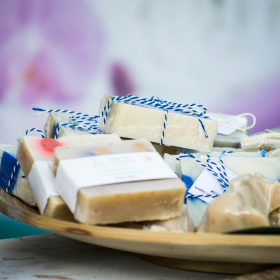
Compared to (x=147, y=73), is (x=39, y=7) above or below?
above

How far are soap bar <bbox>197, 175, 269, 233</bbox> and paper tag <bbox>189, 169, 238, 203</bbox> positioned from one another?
19 centimetres

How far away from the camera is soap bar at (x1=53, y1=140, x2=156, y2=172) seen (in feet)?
2.80

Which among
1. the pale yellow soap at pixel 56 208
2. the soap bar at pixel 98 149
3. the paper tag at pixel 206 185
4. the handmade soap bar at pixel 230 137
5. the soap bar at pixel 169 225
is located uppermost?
the soap bar at pixel 98 149

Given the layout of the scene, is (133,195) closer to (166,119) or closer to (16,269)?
(16,269)

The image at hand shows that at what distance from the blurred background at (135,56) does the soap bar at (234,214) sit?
1451mm

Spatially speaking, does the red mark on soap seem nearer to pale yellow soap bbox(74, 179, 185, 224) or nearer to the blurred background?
pale yellow soap bbox(74, 179, 185, 224)

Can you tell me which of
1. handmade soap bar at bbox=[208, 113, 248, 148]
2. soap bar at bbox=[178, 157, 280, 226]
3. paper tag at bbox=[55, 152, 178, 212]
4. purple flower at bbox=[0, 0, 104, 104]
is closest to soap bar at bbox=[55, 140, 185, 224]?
paper tag at bbox=[55, 152, 178, 212]

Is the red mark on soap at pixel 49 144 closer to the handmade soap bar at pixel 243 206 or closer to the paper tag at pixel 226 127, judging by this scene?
the handmade soap bar at pixel 243 206

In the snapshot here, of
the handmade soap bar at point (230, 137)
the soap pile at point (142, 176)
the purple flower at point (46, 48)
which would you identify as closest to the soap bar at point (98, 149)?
the soap pile at point (142, 176)

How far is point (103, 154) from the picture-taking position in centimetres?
88

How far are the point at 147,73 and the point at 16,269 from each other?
1.62 m

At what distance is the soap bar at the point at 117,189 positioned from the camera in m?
0.75

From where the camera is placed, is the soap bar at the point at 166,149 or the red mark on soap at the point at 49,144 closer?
the red mark on soap at the point at 49,144

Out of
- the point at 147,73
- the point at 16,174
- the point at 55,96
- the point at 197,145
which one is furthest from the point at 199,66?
the point at 16,174
